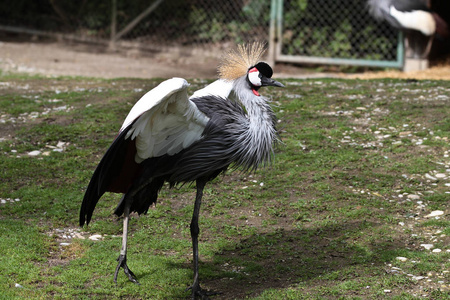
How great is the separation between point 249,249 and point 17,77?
601 centimetres

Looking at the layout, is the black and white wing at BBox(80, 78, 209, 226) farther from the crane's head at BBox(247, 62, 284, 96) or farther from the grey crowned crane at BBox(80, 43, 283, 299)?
the crane's head at BBox(247, 62, 284, 96)

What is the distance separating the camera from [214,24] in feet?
39.3

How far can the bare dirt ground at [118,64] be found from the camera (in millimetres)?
10102

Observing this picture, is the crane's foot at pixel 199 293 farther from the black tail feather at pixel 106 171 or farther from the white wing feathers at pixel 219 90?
the white wing feathers at pixel 219 90

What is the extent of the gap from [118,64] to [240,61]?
726 cm

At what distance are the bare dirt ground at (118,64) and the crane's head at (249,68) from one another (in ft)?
18.5

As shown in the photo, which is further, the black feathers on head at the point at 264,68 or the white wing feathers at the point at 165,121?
the black feathers on head at the point at 264,68

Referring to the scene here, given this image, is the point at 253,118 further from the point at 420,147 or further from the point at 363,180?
the point at 420,147

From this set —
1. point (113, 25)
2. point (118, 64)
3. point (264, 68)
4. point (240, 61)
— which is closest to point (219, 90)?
point (240, 61)

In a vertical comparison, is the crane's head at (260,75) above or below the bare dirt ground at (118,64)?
above

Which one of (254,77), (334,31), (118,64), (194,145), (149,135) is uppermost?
(254,77)

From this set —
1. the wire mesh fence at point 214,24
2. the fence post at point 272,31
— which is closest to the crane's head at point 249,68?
the wire mesh fence at point 214,24

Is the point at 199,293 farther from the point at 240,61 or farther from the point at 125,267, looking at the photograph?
the point at 240,61

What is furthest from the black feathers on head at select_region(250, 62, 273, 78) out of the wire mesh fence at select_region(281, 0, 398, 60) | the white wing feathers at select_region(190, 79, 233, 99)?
the wire mesh fence at select_region(281, 0, 398, 60)
